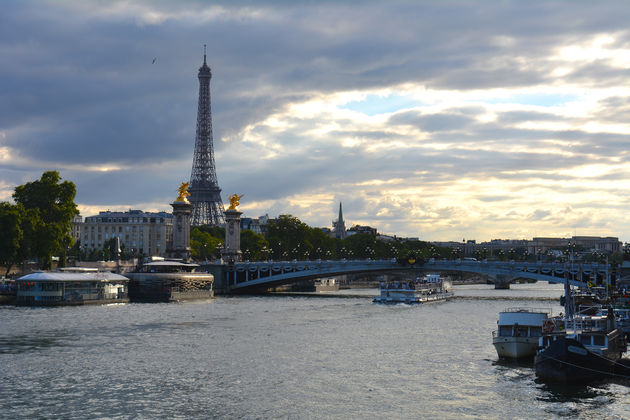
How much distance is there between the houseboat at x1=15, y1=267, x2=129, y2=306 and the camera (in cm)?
8112

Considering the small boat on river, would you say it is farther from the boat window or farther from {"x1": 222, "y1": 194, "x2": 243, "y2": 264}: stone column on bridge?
{"x1": 222, "y1": 194, "x2": 243, "y2": 264}: stone column on bridge

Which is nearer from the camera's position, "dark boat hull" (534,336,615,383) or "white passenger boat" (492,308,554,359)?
"dark boat hull" (534,336,615,383)

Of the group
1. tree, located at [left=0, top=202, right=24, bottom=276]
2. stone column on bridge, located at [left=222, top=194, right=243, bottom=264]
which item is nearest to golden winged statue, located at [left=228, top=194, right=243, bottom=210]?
stone column on bridge, located at [left=222, top=194, right=243, bottom=264]

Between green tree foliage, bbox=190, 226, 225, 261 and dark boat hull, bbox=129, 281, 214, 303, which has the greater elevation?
green tree foliage, bbox=190, 226, 225, 261

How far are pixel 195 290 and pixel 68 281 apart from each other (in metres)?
23.8

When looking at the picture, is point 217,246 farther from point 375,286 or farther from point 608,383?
point 608,383

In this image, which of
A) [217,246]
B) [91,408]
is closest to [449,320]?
[91,408]

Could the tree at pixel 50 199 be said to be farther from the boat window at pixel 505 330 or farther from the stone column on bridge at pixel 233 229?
the boat window at pixel 505 330

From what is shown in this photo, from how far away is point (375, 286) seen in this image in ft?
605

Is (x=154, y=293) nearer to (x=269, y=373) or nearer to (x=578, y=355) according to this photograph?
(x=269, y=373)

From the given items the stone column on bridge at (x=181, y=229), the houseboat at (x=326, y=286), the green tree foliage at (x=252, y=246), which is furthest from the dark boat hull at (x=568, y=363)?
the green tree foliage at (x=252, y=246)

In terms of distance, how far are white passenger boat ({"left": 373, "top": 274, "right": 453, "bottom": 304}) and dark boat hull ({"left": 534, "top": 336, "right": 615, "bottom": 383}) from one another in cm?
5769

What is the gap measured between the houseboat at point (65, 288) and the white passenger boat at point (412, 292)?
30800mm

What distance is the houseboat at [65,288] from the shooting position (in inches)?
3194
